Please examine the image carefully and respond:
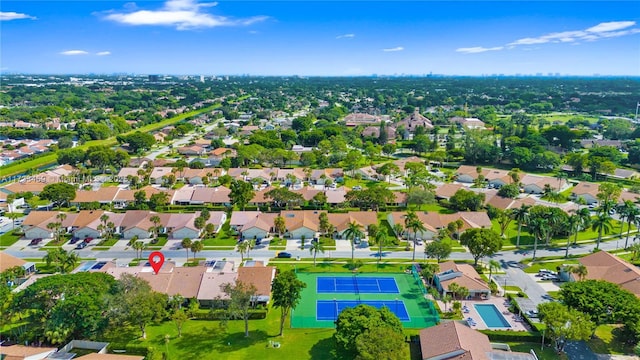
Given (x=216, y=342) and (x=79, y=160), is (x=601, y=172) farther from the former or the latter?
(x=79, y=160)

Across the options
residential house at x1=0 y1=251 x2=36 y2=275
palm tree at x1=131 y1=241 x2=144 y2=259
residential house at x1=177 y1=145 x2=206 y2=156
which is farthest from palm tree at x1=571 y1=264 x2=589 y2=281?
residential house at x1=177 y1=145 x2=206 y2=156

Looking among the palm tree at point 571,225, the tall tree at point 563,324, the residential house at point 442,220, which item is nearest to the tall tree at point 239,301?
the tall tree at point 563,324

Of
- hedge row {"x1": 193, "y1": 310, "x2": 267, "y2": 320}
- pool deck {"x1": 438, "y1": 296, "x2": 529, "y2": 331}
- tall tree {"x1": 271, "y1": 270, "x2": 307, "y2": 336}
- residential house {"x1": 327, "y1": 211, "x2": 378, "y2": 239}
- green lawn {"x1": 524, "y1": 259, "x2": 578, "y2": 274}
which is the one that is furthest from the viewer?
residential house {"x1": 327, "y1": 211, "x2": 378, "y2": 239}

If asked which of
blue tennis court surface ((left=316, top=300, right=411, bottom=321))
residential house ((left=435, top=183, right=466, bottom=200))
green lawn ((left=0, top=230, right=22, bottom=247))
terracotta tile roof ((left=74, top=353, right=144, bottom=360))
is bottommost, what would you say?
blue tennis court surface ((left=316, top=300, right=411, bottom=321))

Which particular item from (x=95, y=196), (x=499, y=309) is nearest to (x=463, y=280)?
(x=499, y=309)

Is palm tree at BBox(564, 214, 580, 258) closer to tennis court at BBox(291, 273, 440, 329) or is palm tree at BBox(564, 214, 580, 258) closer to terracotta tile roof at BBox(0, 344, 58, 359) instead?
tennis court at BBox(291, 273, 440, 329)

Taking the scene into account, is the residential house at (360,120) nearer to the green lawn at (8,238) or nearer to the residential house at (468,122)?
the residential house at (468,122)

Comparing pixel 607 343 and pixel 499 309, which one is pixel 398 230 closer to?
pixel 499 309

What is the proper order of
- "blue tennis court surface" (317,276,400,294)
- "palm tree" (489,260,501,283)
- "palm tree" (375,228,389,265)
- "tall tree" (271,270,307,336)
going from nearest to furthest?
"tall tree" (271,270,307,336) → "blue tennis court surface" (317,276,400,294) → "palm tree" (489,260,501,283) → "palm tree" (375,228,389,265)
